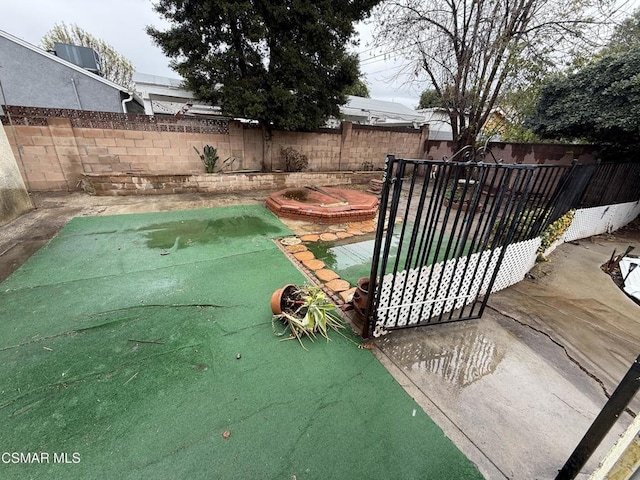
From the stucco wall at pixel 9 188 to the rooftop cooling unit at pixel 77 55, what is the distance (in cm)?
889

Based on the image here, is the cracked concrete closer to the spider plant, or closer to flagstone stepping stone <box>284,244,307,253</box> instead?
the spider plant

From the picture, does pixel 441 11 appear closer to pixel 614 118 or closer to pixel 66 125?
pixel 614 118

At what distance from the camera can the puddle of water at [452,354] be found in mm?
2115

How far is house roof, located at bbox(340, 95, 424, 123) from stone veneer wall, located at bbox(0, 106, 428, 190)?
638 centimetres

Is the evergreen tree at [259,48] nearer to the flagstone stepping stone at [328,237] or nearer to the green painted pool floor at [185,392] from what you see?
the flagstone stepping stone at [328,237]

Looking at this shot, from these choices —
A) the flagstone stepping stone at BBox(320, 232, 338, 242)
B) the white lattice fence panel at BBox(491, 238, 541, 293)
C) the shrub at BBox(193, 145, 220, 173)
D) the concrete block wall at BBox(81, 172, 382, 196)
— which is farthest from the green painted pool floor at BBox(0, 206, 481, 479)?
the shrub at BBox(193, 145, 220, 173)

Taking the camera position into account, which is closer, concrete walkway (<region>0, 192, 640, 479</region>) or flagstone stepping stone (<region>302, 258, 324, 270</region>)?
concrete walkway (<region>0, 192, 640, 479</region>)

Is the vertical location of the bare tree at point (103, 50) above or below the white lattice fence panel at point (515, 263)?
above

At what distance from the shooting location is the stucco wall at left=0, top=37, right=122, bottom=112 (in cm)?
848

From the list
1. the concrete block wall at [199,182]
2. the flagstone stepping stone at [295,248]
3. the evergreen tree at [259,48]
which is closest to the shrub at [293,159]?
the concrete block wall at [199,182]

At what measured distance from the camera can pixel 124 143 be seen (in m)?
6.36

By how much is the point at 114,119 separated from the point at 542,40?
10730 mm

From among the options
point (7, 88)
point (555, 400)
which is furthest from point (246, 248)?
point (7, 88)

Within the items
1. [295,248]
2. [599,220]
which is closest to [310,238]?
[295,248]
